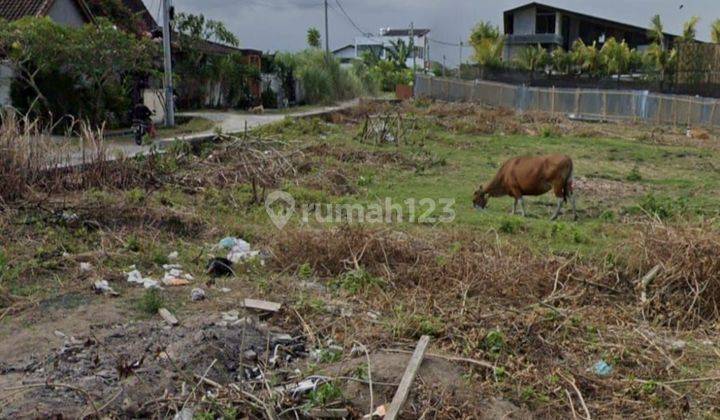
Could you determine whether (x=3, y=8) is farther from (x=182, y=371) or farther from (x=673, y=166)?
(x=182, y=371)

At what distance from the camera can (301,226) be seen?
9578mm

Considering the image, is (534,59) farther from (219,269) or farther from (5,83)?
(219,269)

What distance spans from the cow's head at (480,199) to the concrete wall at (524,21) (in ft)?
138

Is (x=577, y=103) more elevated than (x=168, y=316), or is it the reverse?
(x=577, y=103)

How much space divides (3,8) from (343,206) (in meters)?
19.6

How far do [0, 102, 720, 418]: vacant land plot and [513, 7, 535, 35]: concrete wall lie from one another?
135 feet

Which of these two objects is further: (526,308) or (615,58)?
(615,58)

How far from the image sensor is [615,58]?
4297cm

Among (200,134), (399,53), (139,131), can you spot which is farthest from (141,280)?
(399,53)

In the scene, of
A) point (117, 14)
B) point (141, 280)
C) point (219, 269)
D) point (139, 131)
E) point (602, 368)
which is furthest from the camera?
point (117, 14)

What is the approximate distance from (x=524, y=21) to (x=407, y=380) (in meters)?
50.4

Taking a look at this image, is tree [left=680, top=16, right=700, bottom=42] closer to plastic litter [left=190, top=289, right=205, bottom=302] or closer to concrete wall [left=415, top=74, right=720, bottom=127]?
concrete wall [left=415, top=74, right=720, bottom=127]

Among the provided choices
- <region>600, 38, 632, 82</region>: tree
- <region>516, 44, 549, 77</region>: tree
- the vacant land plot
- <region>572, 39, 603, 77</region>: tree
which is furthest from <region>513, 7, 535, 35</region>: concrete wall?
the vacant land plot

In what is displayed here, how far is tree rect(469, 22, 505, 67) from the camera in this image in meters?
45.8
